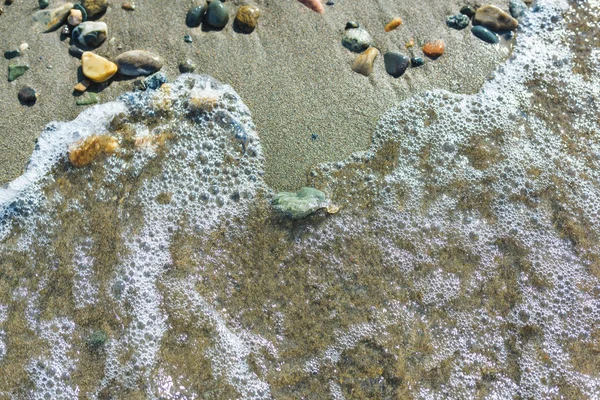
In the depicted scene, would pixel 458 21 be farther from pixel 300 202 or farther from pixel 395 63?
pixel 300 202

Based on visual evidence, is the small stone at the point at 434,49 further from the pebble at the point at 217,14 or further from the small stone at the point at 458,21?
the pebble at the point at 217,14

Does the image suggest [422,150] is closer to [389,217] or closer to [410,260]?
[389,217]

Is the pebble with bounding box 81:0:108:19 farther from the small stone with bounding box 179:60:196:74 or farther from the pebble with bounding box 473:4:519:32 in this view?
the pebble with bounding box 473:4:519:32

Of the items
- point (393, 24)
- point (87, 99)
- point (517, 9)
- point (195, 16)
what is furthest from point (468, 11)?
point (87, 99)

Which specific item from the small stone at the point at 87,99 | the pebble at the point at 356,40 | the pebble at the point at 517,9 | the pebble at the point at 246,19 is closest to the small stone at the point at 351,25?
the pebble at the point at 356,40

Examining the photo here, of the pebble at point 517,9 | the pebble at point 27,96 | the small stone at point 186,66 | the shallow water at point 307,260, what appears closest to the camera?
the shallow water at point 307,260

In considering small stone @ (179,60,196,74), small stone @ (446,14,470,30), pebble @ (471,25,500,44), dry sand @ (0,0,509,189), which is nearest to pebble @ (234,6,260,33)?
dry sand @ (0,0,509,189)
